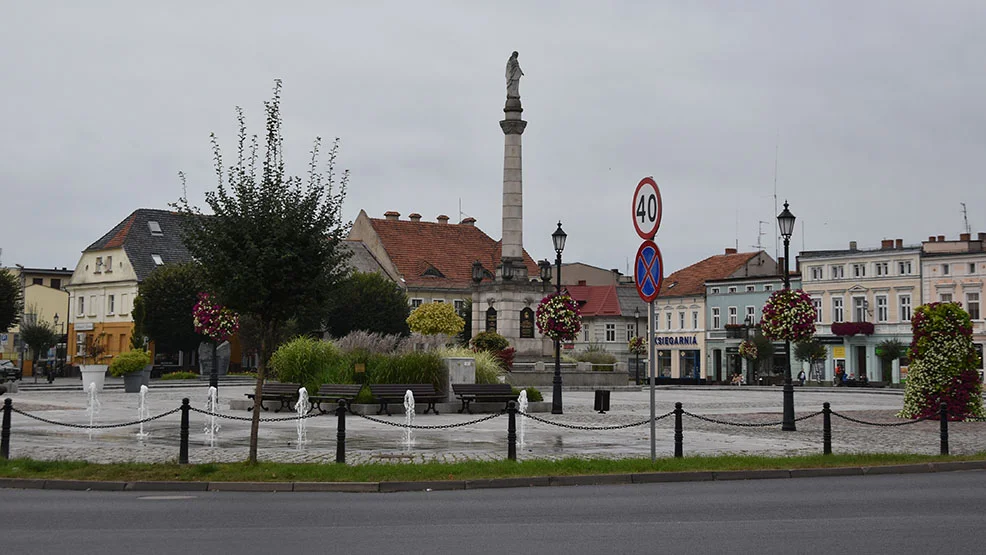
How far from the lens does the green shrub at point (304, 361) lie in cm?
3000

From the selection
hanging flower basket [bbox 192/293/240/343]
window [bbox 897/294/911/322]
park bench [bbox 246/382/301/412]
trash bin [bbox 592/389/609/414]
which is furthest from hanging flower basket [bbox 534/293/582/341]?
window [bbox 897/294/911/322]

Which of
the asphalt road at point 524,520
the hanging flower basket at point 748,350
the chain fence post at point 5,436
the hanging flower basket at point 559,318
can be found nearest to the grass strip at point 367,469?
the asphalt road at point 524,520

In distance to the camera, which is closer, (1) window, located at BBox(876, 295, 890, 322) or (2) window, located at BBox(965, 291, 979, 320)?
(2) window, located at BBox(965, 291, 979, 320)

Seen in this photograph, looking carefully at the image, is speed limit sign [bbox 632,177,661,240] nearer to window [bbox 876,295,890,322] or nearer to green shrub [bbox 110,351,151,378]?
green shrub [bbox 110,351,151,378]

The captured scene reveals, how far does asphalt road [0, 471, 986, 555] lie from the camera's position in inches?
363

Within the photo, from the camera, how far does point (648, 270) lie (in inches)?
581

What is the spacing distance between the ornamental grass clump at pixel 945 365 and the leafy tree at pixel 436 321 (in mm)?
29664

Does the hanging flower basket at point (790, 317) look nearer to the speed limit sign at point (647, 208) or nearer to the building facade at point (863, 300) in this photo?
the speed limit sign at point (647, 208)

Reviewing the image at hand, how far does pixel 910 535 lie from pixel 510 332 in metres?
39.8

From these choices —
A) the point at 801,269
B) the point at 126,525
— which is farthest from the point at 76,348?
the point at 126,525

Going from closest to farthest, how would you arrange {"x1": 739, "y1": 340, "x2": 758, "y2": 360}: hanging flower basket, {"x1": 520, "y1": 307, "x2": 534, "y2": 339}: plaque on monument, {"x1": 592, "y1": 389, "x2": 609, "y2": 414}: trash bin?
1. {"x1": 592, "y1": 389, "x2": 609, "y2": 414}: trash bin
2. {"x1": 520, "y1": 307, "x2": 534, "y2": 339}: plaque on monument
3. {"x1": 739, "y1": 340, "x2": 758, "y2": 360}: hanging flower basket

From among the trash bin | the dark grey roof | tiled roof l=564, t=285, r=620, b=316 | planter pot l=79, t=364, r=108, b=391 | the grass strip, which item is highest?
the dark grey roof

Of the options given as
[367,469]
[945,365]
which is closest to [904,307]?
[945,365]

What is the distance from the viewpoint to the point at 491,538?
31.6 feet
